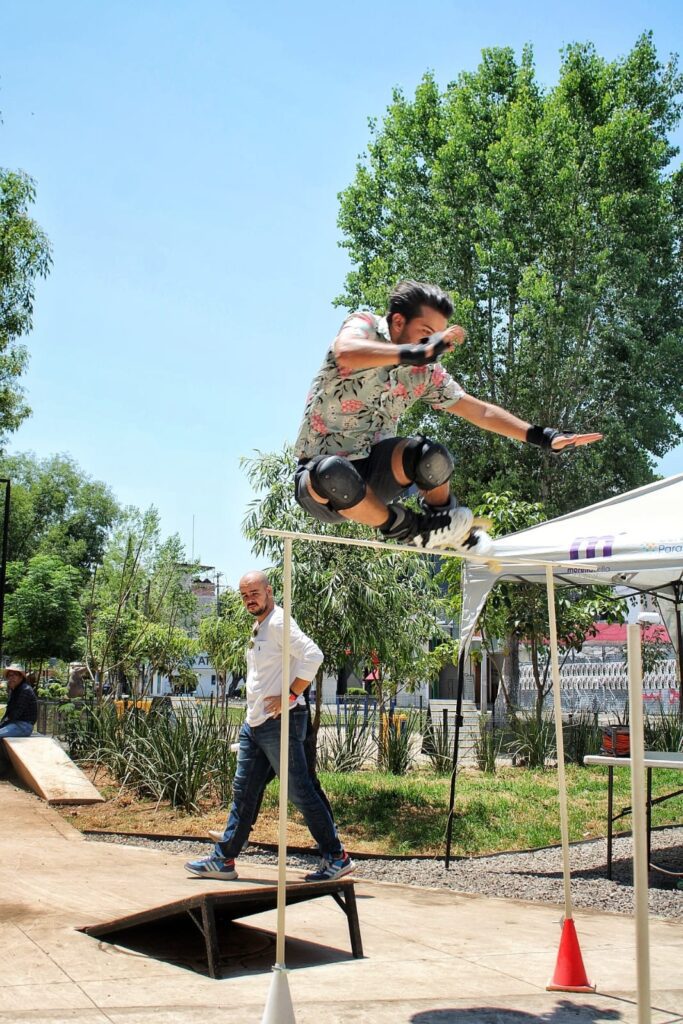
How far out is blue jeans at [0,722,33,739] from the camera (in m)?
10.8

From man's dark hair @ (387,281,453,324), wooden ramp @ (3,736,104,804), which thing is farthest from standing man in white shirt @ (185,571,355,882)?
wooden ramp @ (3,736,104,804)

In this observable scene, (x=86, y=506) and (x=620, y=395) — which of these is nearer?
(x=620, y=395)

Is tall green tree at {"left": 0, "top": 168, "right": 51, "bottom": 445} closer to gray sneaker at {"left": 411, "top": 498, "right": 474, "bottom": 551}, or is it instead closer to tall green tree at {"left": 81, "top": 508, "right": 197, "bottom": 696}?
tall green tree at {"left": 81, "top": 508, "right": 197, "bottom": 696}

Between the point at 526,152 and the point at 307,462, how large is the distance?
18.4 meters

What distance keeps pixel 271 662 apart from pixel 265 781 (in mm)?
790

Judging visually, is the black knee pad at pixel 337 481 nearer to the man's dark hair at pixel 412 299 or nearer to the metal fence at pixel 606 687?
the man's dark hair at pixel 412 299

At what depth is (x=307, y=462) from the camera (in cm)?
400

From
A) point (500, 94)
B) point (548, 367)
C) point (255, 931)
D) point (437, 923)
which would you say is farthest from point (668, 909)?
point (500, 94)

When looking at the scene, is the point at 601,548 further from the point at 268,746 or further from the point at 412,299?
the point at 412,299

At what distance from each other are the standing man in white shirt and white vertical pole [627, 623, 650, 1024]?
11.1ft

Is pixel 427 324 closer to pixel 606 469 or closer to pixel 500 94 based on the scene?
pixel 606 469

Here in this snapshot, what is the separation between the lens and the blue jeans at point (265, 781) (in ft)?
19.7

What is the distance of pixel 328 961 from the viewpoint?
4.68 m

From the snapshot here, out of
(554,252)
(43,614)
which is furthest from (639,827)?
(43,614)
